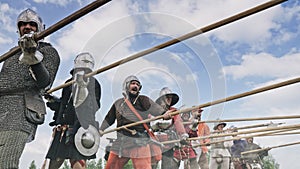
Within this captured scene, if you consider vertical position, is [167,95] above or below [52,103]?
above

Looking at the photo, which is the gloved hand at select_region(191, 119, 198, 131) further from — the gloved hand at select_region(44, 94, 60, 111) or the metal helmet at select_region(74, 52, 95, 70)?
the gloved hand at select_region(44, 94, 60, 111)

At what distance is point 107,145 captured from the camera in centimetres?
439

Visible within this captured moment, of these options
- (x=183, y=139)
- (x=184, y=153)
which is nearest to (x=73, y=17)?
(x=183, y=139)

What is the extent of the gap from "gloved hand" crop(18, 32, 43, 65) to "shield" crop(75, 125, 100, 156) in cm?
147

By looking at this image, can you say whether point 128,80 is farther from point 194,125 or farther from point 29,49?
point 29,49

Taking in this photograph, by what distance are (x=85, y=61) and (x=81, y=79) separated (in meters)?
0.33

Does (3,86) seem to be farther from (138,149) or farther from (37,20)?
(138,149)

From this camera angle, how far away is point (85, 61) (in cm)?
450

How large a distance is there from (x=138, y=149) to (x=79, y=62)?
3.76ft

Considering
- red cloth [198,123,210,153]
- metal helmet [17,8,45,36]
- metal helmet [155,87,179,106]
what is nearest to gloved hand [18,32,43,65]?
metal helmet [17,8,45,36]

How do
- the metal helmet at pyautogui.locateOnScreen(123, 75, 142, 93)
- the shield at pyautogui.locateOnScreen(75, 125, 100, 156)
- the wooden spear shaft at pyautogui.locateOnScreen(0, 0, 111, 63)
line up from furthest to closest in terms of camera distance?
the metal helmet at pyautogui.locateOnScreen(123, 75, 142, 93) < the shield at pyautogui.locateOnScreen(75, 125, 100, 156) < the wooden spear shaft at pyautogui.locateOnScreen(0, 0, 111, 63)

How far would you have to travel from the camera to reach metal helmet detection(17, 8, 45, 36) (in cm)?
315

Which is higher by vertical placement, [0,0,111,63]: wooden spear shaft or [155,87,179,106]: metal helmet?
[155,87,179,106]: metal helmet

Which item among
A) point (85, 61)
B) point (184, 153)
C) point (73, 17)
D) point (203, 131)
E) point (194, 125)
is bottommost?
point (73, 17)
